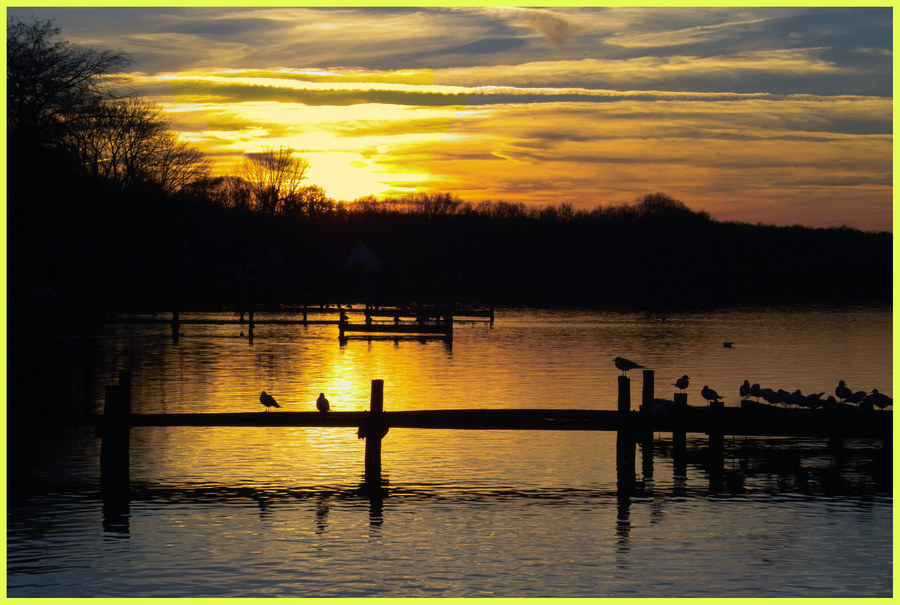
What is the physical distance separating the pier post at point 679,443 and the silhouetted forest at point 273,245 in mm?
33927

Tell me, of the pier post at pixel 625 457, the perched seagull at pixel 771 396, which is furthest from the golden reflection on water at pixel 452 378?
the perched seagull at pixel 771 396

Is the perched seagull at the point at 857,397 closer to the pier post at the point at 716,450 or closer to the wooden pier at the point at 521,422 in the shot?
the wooden pier at the point at 521,422

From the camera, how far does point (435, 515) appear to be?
20.3m

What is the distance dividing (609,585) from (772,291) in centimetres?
17150

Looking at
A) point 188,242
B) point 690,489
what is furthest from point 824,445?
point 188,242

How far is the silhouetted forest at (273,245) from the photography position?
57.3 m

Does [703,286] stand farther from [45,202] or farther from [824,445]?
[824,445]

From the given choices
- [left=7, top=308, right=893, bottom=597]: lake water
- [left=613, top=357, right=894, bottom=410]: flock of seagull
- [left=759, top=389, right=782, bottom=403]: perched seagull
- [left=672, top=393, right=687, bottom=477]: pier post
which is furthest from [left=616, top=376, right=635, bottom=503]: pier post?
[left=759, top=389, right=782, bottom=403]: perched seagull

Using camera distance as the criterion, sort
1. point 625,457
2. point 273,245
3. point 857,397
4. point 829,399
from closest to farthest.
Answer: point 625,457, point 829,399, point 857,397, point 273,245

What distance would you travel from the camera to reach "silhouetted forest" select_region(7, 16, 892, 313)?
188 feet

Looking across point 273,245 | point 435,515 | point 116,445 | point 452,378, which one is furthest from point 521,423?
point 273,245

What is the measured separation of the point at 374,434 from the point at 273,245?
10833cm

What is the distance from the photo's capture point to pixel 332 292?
12769cm

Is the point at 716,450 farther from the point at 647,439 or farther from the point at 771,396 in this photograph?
the point at 771,396
